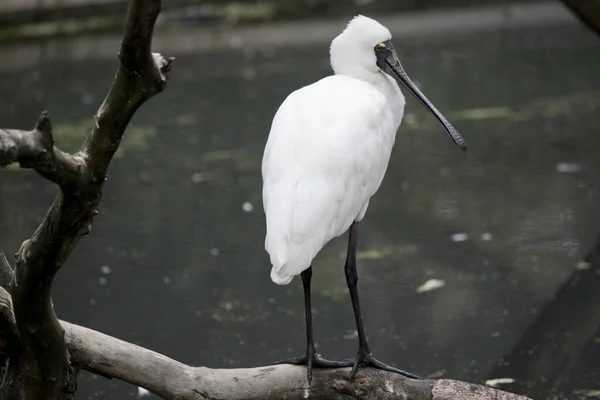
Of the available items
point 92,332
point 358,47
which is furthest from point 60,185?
point 358,47

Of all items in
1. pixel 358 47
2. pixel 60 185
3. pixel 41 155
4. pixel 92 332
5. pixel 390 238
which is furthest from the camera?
pixel 390 238

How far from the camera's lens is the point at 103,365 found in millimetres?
2547

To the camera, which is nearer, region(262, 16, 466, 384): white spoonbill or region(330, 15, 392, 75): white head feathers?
region(262, 16, 466, 384): white spoonbill

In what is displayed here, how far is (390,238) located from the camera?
4.71 meters

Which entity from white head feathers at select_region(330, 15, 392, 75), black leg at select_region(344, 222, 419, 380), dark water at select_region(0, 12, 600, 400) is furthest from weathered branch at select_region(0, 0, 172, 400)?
white head feathers at select_region(330, 15, 392, 75)

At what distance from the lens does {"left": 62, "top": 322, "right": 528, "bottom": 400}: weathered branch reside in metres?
2.54

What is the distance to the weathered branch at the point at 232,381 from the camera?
8.34 feet

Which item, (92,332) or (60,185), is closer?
(60,185)

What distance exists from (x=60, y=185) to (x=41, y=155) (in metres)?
0.14

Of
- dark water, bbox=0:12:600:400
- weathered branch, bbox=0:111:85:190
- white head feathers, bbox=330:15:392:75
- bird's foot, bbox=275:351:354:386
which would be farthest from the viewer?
dark water, bbox=0:12:600:400

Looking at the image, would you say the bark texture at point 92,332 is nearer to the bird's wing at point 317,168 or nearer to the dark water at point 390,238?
the bird's wing at point 317,168

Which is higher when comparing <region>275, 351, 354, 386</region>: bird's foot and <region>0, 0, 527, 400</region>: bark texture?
<region>0, 0, 527, 400</region>: bark texture

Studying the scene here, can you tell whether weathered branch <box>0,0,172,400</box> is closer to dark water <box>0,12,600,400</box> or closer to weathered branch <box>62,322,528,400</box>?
weathered branch <box>62,322,528,400</box>

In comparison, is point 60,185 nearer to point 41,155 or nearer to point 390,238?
point 41,155
